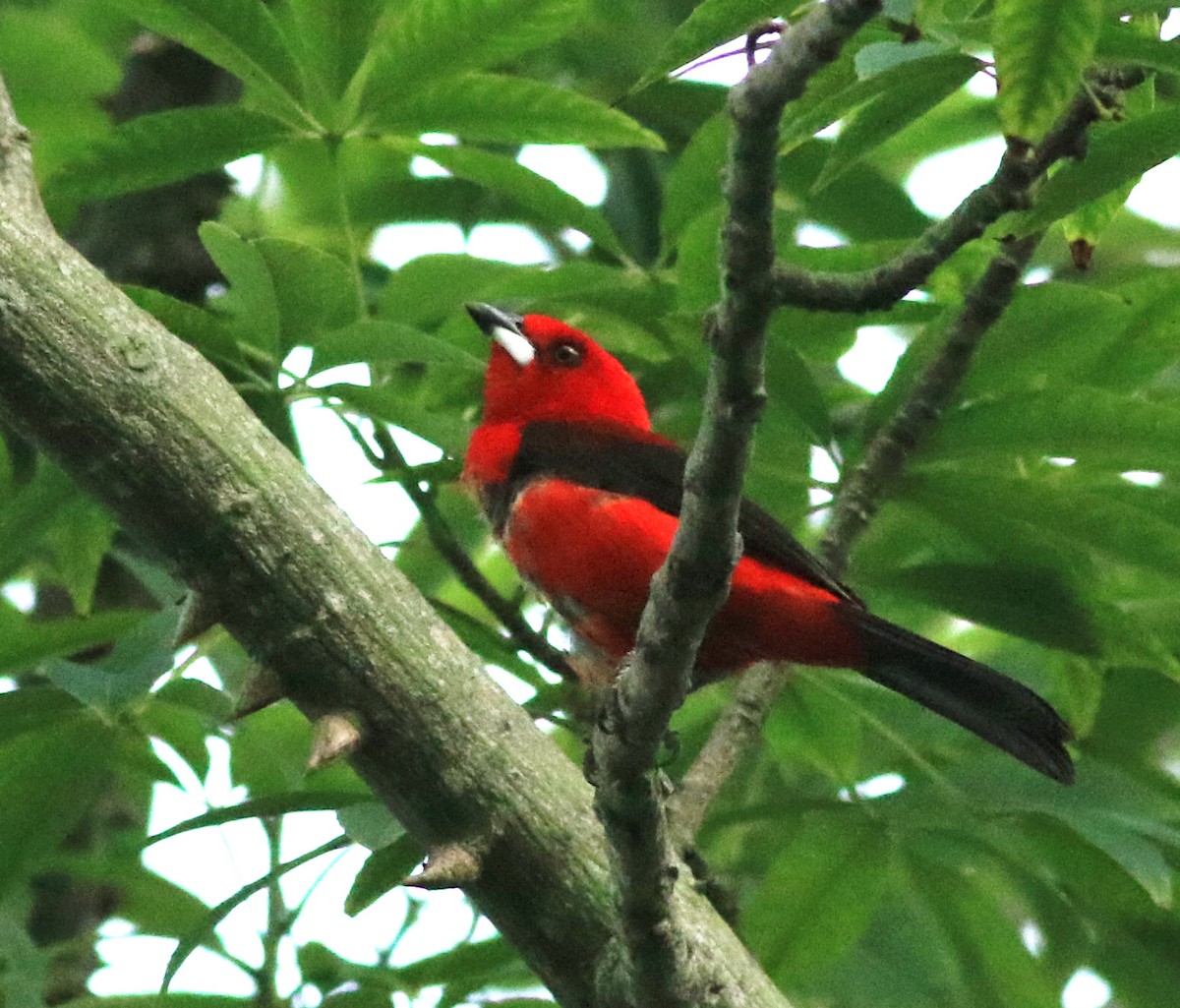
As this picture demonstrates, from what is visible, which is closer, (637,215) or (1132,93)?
(1132,93)

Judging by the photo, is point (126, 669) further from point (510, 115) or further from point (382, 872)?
point (510, 115)

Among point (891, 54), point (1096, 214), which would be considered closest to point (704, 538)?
point (891, 54)

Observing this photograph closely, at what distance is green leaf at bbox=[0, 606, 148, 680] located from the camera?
3438 millimetres

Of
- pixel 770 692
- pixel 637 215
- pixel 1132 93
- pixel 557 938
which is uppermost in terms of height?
pixel 637 215

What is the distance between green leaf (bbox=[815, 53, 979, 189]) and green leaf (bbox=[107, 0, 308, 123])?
4.11ft

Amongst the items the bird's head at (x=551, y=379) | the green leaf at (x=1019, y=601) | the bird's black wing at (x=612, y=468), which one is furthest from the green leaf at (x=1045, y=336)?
the bird's head at (x=551, y=379)

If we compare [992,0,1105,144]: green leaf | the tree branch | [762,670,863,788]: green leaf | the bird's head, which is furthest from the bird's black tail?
[992,0,1105,144]: green leaf

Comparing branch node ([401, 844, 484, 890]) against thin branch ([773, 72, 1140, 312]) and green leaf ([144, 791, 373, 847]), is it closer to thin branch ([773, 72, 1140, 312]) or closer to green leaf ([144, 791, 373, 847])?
green leaf ([144, 791, 373, 847])

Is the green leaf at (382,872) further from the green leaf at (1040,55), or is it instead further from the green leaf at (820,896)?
the green leaf at (1040,55)

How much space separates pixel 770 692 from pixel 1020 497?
2.16 ft

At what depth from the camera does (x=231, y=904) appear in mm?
3141

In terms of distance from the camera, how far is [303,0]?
3.28 meters

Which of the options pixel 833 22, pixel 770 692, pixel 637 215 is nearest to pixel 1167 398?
pixel 770 692

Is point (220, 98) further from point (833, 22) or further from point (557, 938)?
point (833, 22)
